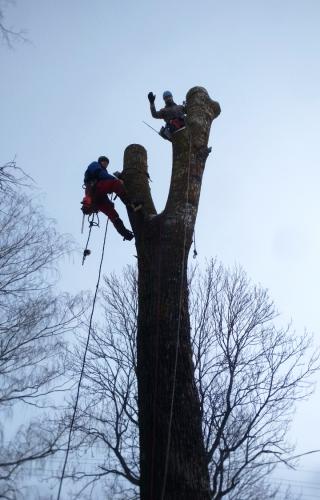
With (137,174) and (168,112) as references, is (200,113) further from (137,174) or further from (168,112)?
(168,112)

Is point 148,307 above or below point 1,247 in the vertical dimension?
below

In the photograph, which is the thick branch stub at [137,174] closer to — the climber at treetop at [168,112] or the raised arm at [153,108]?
the climber at treetop at [168,112]

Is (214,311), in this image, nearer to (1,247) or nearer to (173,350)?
(1,247)

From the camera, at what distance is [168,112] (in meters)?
5.23

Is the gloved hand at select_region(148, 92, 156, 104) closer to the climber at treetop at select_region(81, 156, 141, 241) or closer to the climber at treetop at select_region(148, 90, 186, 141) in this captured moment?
the climber at treetop at select_region(148, 90, 186, 141)

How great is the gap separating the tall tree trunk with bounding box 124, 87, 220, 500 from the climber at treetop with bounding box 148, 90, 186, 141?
64cm

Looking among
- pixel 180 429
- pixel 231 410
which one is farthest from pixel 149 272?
pixel 231 410

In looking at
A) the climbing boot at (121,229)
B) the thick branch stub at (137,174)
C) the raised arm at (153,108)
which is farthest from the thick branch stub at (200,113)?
the climbing boot at (121,229)

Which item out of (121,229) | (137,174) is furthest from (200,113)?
(121,229)

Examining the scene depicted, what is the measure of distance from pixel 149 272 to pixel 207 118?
2044mm

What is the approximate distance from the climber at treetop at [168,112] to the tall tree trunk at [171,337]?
64cm

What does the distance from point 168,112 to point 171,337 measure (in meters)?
3.54

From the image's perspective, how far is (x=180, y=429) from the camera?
234 cm

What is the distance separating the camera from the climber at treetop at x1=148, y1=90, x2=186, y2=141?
4.72 metres
